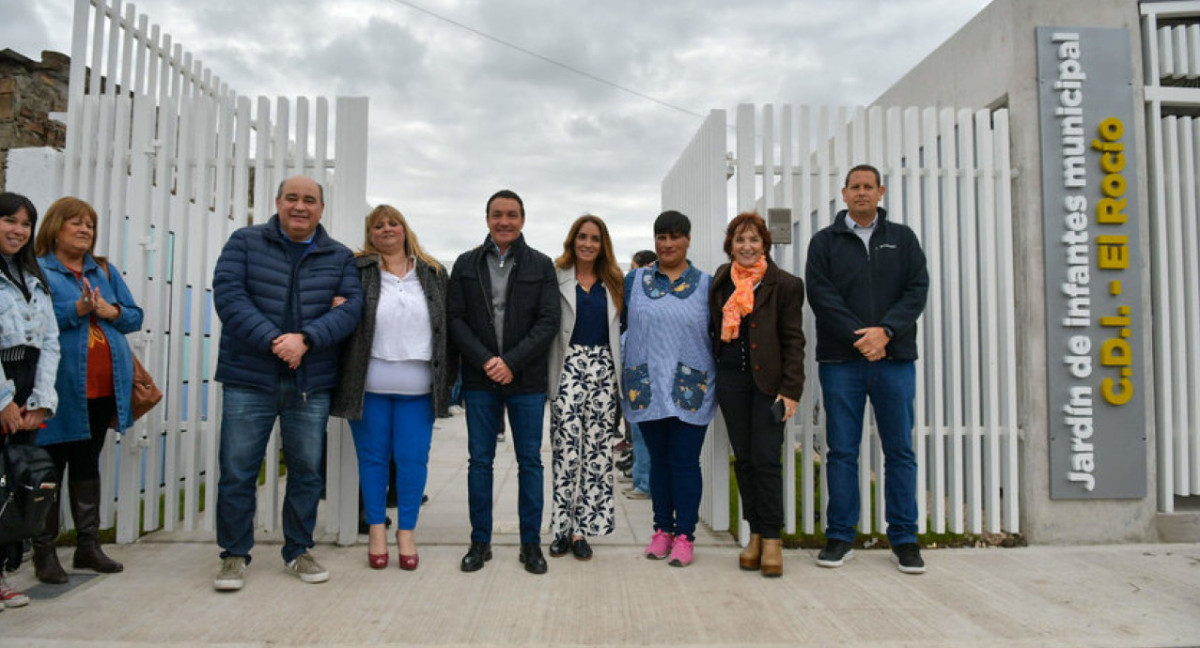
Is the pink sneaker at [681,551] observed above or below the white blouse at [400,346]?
below

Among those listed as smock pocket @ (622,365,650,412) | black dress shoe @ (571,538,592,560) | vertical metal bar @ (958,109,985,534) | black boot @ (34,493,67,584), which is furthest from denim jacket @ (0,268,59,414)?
vertical metal bar @ (958,109,985,534)

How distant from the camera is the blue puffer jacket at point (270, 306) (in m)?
3.65

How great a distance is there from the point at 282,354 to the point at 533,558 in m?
1.63

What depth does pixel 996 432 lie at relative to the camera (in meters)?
4.68

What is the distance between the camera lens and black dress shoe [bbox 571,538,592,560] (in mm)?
4203

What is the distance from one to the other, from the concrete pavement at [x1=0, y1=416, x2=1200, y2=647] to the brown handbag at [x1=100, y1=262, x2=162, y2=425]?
2.73 feet

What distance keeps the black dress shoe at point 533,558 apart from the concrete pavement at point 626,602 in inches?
2.6

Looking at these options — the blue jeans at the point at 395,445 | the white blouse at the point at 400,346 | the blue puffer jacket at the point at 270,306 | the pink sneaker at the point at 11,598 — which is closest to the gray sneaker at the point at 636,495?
the blue jeans at the point at 395,445

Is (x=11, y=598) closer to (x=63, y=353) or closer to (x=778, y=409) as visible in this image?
(x=63, y=353)

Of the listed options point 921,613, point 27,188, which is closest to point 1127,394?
point 921,613

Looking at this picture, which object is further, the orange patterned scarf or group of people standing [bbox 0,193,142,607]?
the orange patterned scarf

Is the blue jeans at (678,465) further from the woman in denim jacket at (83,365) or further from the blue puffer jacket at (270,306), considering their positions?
the woman in denim jacket at (83,365)

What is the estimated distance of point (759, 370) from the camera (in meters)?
3.98

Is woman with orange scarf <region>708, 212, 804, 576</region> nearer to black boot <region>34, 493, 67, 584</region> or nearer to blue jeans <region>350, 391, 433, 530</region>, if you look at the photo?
blue jeans <region>350, 391, 433, 530</region>
